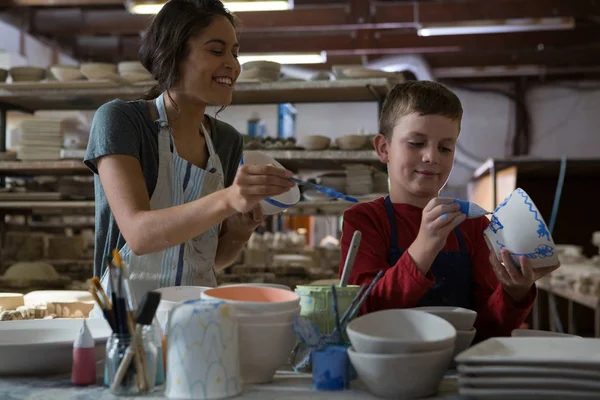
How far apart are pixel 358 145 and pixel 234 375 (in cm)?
339

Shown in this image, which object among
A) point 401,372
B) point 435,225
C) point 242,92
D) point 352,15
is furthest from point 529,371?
point 352,15

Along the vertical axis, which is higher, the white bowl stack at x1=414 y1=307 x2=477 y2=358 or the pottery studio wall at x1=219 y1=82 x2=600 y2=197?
the pottery studio wall at x1=219 y1=82 x2=600 y2=197

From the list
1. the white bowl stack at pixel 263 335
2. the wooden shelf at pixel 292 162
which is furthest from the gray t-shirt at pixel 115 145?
the wooden shelf at pixel 292 162

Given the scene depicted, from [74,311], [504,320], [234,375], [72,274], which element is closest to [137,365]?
[234,375]

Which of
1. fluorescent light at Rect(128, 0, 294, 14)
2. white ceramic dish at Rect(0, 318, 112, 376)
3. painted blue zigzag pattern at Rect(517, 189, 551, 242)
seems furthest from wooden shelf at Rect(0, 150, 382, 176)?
white ceramic dish at Rect(0, 318, 112, 376)

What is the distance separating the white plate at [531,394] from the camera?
1.02 meters

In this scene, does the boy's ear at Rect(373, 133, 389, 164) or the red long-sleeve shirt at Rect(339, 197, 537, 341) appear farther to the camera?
the boy's ear at Rect(373, 133, 389, 164)

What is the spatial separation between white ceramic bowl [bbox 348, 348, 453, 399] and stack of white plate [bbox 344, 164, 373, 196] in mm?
3380

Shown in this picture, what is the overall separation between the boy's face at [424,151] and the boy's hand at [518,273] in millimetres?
378

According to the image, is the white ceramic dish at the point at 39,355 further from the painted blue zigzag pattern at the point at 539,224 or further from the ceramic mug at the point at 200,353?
the painted blue zigzag pattern at the point at 539,224

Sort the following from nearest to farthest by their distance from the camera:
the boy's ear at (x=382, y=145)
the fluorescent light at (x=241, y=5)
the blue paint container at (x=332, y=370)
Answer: the blue paint container at (x=332, y=370) < the boy's ear at (x=382, y=145) < the fluorescent light at (x=241, y=5)

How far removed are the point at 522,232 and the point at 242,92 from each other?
3.42 metres

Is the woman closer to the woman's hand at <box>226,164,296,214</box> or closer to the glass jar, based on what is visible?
the woman's hand at <box>226,164,296,214</box>

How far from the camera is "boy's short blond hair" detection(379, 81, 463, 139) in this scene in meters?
1.78
